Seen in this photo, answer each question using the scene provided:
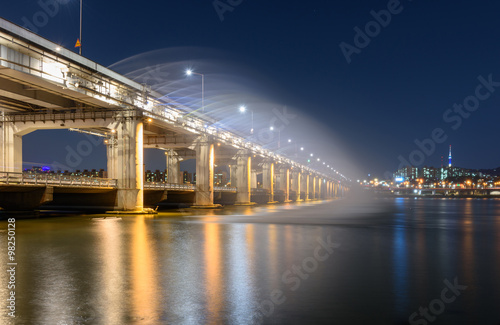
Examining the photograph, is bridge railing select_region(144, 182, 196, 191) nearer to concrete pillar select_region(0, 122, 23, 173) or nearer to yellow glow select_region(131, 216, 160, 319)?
concrete pillar select_region(0, 122, 23, 173)

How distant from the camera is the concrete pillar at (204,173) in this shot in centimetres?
6494

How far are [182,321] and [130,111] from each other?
39380 mm

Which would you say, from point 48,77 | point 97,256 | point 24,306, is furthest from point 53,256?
point 48,77

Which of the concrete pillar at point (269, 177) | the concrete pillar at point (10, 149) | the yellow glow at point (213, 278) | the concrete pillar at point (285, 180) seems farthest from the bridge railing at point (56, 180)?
Result: the concrete pillar at point (285, 180)

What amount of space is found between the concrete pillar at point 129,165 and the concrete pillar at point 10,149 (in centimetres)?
1148

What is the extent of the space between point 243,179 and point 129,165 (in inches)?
1691

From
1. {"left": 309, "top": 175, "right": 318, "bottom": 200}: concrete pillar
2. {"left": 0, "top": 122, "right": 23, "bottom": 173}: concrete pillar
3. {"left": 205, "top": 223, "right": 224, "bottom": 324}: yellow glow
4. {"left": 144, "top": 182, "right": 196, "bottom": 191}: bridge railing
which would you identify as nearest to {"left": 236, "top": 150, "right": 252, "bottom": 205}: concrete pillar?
{"left": 144, "top": 182, "right": 196, "bottom": 191}: bridge railing

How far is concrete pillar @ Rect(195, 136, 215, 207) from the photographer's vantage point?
64.9 m

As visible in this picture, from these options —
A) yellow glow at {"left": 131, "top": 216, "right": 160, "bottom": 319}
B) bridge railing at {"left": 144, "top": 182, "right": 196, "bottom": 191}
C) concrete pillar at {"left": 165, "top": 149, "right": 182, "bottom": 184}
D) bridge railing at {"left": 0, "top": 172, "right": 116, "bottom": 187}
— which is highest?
concrete pillar at {"left": 165, "top": 149, "right": 182, "bottom": 184}

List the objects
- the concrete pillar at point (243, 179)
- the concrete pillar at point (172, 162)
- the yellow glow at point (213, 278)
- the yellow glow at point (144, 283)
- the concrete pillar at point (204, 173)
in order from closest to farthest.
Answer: the yellow glow at point (144, 283) → the yellow glow at point (213, 278) → the concrete pillar at point (204, 173) → the concrete pillar at point (243, 179) → the concrete pillar at point (172, 162)

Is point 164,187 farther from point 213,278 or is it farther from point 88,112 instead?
→ point 213,278

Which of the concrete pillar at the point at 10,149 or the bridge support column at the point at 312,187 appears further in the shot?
the bridge support column at the point at 312,187

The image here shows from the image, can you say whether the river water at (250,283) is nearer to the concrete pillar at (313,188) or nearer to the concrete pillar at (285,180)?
the concrete pillar at (285,180)

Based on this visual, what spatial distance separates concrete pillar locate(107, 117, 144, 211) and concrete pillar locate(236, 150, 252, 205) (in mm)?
40994
